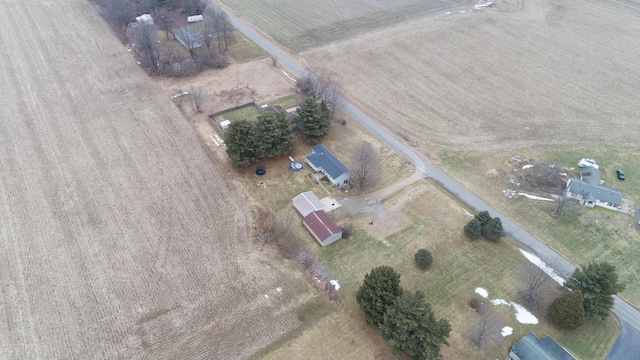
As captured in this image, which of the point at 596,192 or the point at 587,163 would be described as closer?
the point at 596,192

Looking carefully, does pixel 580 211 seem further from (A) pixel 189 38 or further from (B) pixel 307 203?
(A) pixel 189 38

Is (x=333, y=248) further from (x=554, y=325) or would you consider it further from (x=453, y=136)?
(x=453, y=136)

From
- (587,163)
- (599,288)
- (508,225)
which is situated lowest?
(508,225)

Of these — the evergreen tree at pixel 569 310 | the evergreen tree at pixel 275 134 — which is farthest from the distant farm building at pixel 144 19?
the evergreen tree at pixel 569 310

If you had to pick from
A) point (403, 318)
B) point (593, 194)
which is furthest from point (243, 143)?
point (593, 194)

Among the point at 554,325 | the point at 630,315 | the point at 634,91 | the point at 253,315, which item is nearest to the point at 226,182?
the point at 253,315

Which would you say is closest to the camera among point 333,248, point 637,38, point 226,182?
point 333,248

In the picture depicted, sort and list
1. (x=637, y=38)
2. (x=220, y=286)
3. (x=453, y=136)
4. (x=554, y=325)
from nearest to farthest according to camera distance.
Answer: (x=554, y=325) < (x=220, y=286) < (x=453, y=136) < (x=637, y=38)
